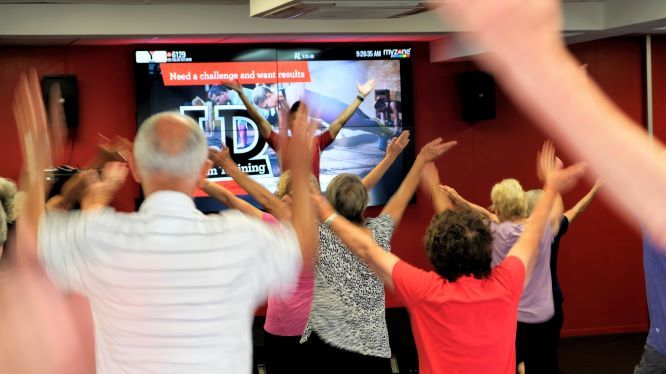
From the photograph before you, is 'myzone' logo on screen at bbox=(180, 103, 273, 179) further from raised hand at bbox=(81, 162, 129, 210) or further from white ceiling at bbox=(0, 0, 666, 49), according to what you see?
raised hand at bbox=(81, 162, 129, 210)

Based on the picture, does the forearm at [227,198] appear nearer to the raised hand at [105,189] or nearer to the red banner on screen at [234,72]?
the raised hand at [105,189]

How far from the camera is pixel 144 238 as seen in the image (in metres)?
1.93

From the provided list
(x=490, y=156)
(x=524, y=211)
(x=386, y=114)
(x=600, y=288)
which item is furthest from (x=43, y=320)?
(x=600, y=288)

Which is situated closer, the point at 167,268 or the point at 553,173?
the point at 167,268

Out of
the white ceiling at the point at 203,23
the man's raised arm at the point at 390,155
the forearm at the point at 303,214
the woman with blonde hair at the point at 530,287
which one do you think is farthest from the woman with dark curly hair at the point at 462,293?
the white ceiling at the point at 203,23

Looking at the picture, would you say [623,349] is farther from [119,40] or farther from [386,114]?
[119,40]

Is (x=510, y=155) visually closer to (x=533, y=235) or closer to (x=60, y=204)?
(x=533, y=235)

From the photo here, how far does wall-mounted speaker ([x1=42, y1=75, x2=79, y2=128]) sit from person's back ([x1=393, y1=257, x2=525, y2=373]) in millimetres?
4598

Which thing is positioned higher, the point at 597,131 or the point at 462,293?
the point at 597,131

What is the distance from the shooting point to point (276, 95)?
282 inches

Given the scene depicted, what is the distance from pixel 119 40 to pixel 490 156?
340 centimetres

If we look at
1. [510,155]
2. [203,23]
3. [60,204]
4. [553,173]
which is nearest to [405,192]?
[553,173]

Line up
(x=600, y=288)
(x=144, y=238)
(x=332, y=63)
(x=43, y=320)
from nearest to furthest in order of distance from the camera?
(x=144, y=238)
(x=43, y=320)
(x=332, y=63)
(x=600, y=288)

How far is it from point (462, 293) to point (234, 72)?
456cm
